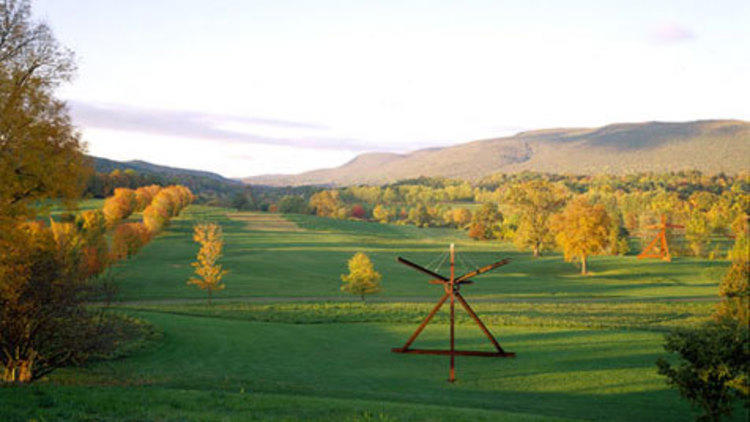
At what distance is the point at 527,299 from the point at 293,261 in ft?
112

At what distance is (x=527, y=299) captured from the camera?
5372cm

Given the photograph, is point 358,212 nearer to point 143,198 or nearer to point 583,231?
point 143,198

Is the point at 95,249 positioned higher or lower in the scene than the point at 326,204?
lower

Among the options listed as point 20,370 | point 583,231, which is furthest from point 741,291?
point 583,231

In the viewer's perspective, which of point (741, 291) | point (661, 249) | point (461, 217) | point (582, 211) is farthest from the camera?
point (461, 217)

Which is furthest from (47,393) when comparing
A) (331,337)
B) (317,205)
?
(317,205)

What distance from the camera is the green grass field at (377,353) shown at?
564 inches

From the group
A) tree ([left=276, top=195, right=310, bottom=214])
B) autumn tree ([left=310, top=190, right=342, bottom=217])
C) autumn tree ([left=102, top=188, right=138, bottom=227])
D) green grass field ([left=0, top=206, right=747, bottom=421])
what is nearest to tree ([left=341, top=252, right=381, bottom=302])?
green grass field ([left=0, top=206, right=747, bottom=421])

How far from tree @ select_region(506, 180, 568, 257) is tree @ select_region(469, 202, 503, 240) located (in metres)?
22.1

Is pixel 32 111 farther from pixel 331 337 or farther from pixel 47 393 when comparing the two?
pixel 331 337

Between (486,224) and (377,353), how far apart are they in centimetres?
9240

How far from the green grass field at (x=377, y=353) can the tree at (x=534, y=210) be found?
14.7 meters

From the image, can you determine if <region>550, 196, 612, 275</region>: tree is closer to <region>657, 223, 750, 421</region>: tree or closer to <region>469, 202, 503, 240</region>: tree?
<region>469, 202, 503, 240</region>: tree

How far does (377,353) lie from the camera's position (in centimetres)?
2811
